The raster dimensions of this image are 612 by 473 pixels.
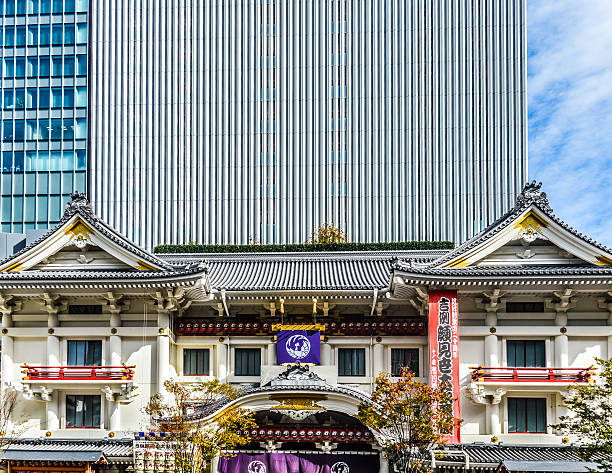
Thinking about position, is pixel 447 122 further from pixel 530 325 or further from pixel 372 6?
pixel 530 325

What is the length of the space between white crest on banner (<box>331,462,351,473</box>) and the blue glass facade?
6053 cm

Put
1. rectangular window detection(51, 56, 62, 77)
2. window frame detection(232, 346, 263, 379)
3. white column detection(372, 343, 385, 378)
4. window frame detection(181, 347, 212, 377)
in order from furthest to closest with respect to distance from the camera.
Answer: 1. rectangular window detection(51, 56, 62, 77)
2. window frame detection(181, 347, 212, 377)
3. window frame detection(232, 346, 263, 379)
4. white column detection(372, 343, 385, 378)

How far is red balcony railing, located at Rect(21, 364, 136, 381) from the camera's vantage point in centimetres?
2836

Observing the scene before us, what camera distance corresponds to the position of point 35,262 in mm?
29172

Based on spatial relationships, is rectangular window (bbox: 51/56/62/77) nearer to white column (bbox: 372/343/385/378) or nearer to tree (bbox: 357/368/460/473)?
white column (bbox: 372/343/385/378)

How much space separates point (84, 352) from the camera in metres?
29.7

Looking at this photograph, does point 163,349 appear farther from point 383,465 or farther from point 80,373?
point 383,465

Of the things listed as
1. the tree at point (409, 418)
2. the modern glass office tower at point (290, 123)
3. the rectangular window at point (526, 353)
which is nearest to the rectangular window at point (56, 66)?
the modern glass office tower at point (290, 123)

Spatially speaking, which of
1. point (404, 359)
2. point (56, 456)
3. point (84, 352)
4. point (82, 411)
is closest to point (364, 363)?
point (404, 359)

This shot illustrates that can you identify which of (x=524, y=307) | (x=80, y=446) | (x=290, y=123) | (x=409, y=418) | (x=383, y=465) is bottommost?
(x=383, y=465)

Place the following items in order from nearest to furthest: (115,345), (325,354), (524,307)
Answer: (524,307) < (115,345) < (325,354)

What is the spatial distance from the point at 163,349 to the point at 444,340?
36.1 feet

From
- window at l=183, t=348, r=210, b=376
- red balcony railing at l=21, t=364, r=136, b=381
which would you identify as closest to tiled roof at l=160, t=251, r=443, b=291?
window at l=183, t=348, r=210, b=376

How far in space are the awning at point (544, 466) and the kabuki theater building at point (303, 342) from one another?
0.68 meters
